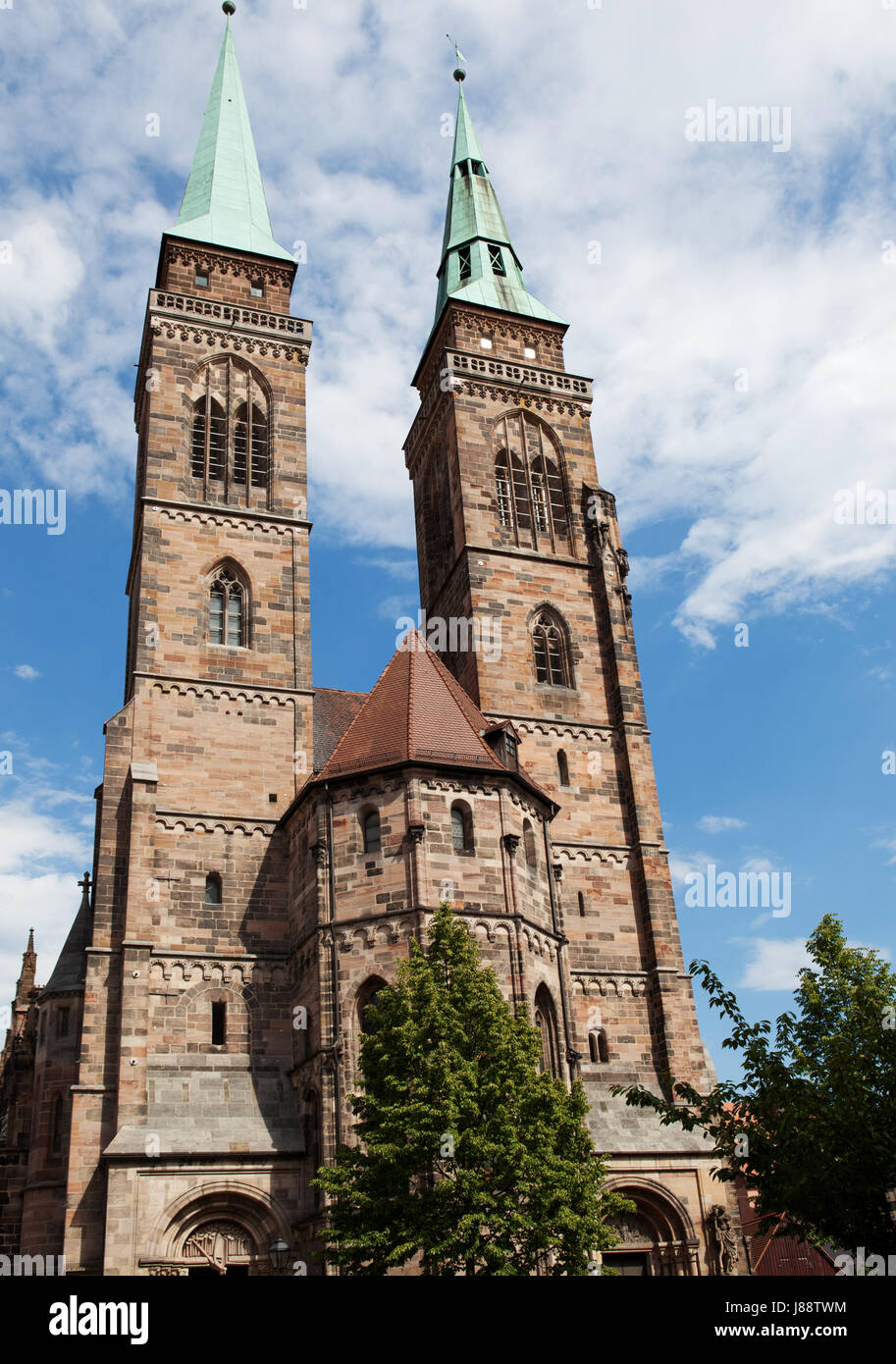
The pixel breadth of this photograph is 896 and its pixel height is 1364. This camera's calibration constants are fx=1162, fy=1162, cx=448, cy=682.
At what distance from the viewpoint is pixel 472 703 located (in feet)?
94.9

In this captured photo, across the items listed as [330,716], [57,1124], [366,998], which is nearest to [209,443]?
[330,716]

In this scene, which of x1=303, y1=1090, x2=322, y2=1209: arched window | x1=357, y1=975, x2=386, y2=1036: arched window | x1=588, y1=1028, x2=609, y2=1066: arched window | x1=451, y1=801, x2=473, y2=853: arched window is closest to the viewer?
x1=303, y1=1090, x2=322, y2=1209: arched window

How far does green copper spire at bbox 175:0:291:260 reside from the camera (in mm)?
36281

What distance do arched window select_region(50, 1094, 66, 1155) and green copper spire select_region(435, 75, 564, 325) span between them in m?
26.0

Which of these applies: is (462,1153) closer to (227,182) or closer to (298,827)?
(298,827)

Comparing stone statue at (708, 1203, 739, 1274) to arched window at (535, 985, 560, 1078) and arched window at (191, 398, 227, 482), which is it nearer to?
arched window at (535, 985, 560, 1078)

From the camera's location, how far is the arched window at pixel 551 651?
3120 cm

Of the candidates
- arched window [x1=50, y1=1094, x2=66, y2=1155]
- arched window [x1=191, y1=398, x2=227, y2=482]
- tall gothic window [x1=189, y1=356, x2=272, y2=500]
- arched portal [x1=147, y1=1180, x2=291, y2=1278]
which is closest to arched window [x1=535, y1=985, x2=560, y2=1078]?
arched portal [x1=147, y1=1180, x2=291, y2=1278]

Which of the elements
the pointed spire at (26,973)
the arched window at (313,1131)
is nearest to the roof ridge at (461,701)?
the arched window at (313,1131)

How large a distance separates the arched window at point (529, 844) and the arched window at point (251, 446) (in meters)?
12.8

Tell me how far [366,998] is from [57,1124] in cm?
781

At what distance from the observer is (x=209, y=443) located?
104 feet

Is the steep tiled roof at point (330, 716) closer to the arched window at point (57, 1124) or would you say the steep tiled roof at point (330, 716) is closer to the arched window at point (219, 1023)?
the arched window at point (219, 1023)
